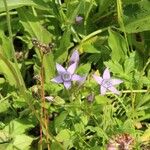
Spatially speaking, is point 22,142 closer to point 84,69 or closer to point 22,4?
point 84,69

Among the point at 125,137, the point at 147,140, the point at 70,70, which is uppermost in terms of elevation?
the point at 70,70

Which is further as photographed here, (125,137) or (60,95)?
(60,95)

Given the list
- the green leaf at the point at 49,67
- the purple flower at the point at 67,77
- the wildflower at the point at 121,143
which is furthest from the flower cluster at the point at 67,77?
the wildflower at the point at 121,143

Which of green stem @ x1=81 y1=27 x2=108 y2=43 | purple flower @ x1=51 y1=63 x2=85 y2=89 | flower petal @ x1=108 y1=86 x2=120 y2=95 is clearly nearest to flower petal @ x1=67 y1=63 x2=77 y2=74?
purple flower @ x1=51 y1=63 x2=85 y2=89

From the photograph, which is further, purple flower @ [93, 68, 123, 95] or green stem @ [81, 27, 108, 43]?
green stem @ [81, 27, 108, 43]

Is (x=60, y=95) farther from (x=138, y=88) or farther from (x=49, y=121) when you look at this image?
(x=138, y=88)

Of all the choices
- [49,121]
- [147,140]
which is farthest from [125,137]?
[49,121]

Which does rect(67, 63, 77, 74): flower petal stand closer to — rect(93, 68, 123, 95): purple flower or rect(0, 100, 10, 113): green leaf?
rect(93, 68, 123, 95): purple flower
